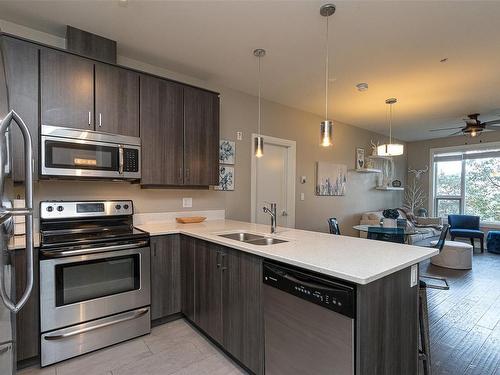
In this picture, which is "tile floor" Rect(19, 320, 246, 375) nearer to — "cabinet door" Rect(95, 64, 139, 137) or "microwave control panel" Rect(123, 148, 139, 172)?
"microwave control panel" Rect(123, 148, 139, 172)

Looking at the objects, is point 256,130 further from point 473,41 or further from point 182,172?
point 473,41

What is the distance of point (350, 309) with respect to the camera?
→ 119 centimetres

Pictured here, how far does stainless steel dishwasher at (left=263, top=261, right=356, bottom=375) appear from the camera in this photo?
3.99 ft

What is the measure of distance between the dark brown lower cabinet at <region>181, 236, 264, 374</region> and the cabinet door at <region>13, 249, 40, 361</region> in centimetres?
111

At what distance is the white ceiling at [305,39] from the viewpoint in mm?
2043

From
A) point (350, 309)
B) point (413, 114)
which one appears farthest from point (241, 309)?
point (413, 114)

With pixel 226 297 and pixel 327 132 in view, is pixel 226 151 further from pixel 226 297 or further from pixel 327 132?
pixel 226 297

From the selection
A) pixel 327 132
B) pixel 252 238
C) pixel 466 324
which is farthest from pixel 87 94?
pixel 466 324

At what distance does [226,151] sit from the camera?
355 cm

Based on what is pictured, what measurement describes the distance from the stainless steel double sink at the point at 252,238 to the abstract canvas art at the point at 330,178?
275 cm

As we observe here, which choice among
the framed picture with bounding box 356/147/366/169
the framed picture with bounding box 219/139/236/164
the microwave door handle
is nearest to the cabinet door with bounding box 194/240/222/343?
the microwave door handle

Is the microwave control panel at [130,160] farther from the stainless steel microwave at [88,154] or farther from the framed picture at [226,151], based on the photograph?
the framed picture at [226,151]

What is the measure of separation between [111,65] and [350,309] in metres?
2.68

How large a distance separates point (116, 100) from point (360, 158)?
197 inches
